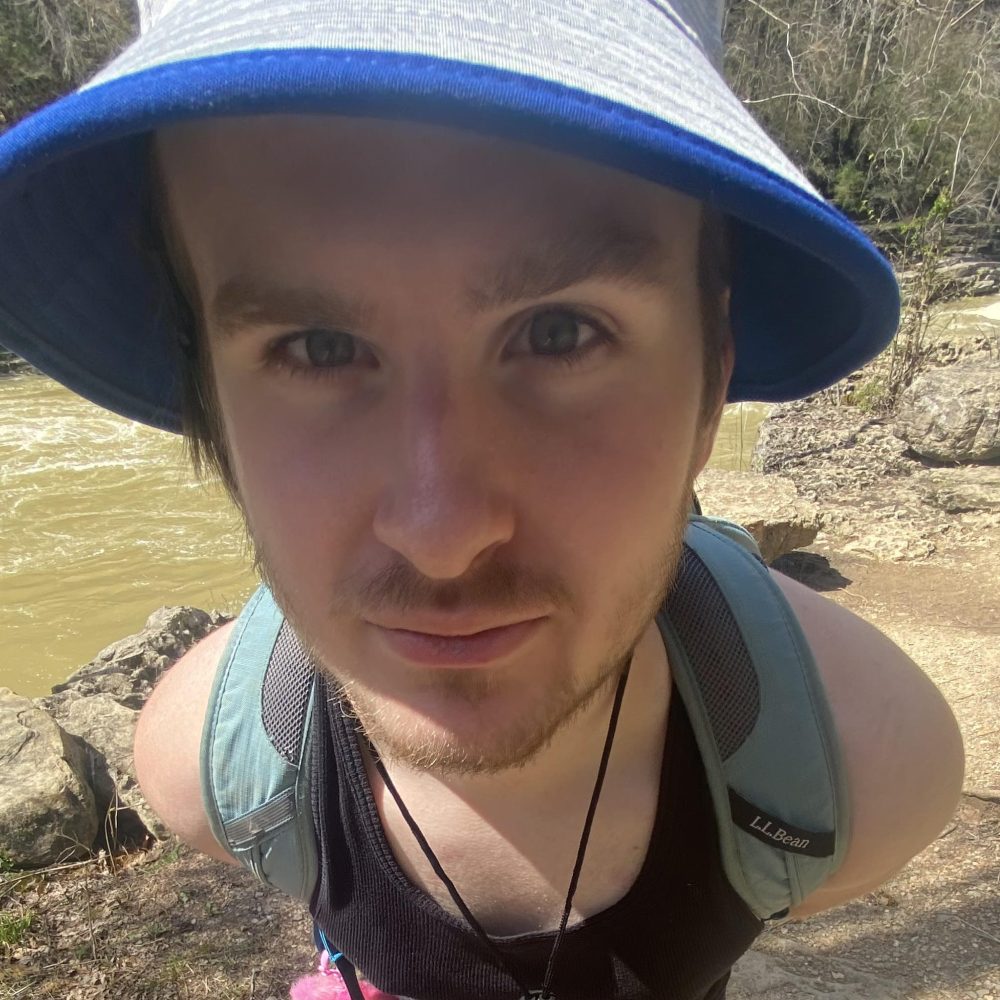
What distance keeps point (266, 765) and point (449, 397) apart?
0.64 m

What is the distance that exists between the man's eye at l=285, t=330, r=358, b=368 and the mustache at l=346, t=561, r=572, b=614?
0.21 metres

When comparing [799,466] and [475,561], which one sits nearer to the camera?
[475,561]

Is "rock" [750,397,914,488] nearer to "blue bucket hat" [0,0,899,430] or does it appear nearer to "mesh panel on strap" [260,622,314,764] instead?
"mesh panel on strap" [260,622,314,764]

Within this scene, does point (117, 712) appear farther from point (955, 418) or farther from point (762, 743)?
point (955, 418)

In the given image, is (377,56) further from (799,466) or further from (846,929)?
(799,466)

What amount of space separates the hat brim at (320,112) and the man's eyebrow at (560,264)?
4.5 inches

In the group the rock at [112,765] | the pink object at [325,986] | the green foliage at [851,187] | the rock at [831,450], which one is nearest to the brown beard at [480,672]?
the pink object at [325,986]

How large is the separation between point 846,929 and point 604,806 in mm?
1456

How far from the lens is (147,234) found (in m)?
1.11

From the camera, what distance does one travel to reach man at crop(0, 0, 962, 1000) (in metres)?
0.67

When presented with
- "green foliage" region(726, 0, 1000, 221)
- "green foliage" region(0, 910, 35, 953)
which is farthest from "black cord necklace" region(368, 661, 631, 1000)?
"green foliage" region(726, 0, 1000, 221)

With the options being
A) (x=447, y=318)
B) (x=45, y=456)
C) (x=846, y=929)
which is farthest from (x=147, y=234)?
(x=45, y=456)

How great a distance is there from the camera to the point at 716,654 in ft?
4.01

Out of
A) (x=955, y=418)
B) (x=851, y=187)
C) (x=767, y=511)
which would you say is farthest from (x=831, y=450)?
(x=851, y=187)
